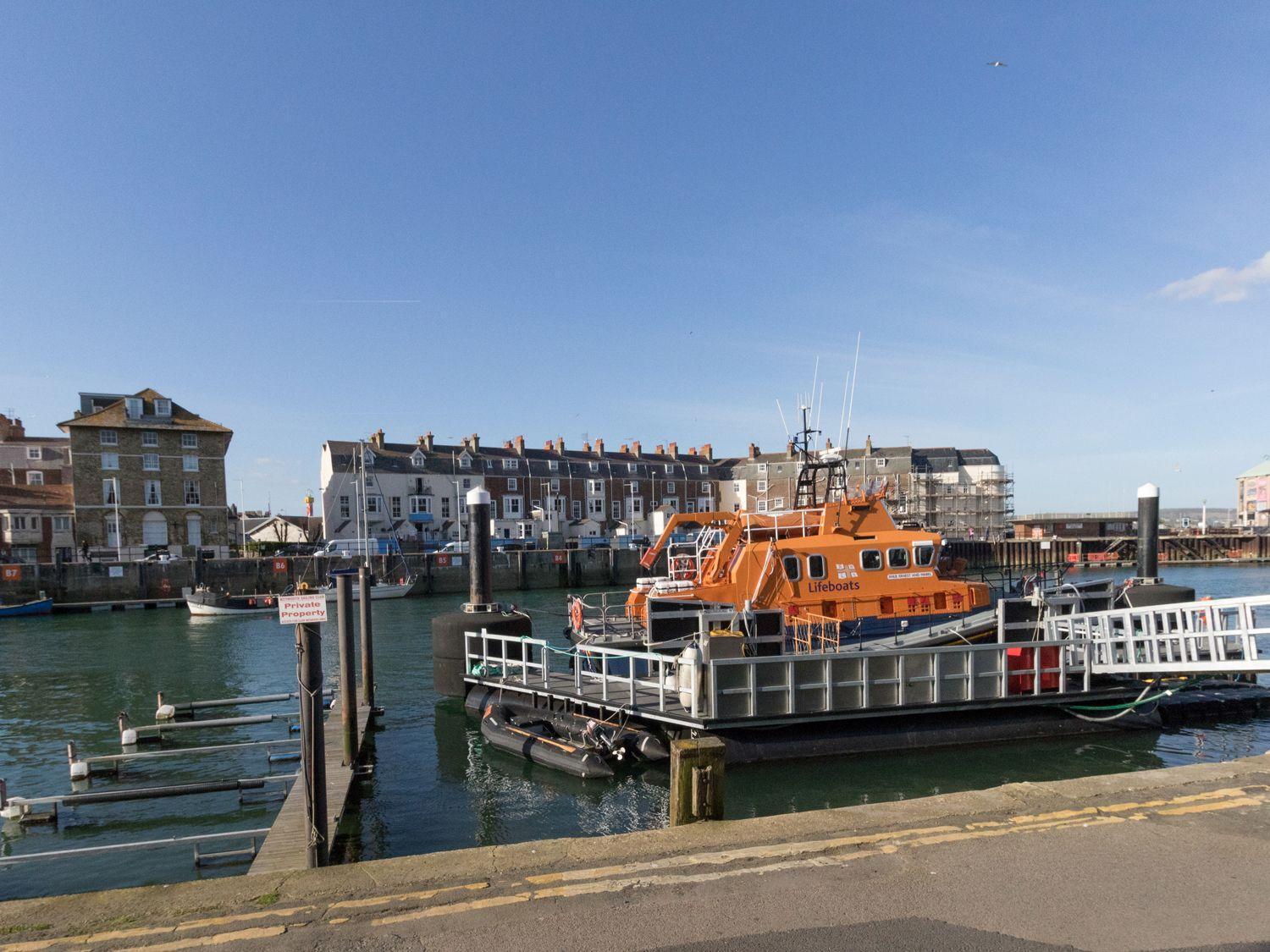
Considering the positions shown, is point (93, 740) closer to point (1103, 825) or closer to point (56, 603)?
point (1103, 825)

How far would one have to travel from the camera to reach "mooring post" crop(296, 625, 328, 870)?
7.95 metres

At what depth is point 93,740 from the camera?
693 inches

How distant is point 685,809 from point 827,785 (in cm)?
656

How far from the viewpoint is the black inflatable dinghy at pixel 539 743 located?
13151mm

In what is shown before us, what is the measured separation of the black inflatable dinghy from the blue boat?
4350 cm

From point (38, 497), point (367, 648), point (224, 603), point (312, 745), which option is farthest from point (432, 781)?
point (38, 497)

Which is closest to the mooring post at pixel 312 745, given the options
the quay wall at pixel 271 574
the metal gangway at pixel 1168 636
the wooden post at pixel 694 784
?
the wooden post at pixel 694 784

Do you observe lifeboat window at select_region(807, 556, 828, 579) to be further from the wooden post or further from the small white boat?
the small white boat

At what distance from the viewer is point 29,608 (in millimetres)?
45875

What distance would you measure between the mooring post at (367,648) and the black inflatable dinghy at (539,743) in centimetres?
351

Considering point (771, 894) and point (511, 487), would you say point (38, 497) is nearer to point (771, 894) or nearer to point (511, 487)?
point (511, 487)

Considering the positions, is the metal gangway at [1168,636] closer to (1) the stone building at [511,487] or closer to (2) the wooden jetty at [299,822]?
(2) the wooden jetty at [299,822]

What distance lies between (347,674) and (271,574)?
4444 centimetres

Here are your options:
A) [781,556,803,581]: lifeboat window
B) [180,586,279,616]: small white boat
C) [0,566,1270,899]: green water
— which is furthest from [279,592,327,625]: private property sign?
[180,586,279,616]: small white boat
